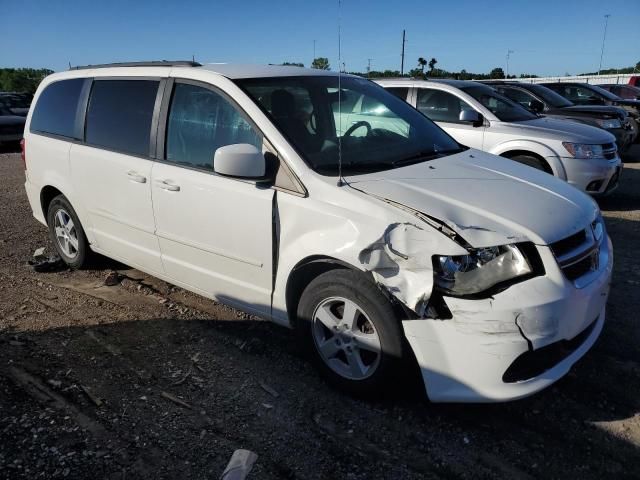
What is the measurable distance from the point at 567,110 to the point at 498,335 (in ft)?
32.0

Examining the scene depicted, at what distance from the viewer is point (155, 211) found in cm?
380

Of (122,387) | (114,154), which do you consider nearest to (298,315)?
(122,387)

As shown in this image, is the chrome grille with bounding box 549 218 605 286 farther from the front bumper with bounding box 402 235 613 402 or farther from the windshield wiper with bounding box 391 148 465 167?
the windshield wiper with bounding box 391 148 465 167

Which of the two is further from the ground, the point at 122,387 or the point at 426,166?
the point at 426,166

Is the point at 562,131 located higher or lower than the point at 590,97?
lower

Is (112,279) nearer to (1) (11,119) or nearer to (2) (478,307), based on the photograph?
(2) (478,307)

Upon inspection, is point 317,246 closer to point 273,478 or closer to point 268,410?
point 268,410

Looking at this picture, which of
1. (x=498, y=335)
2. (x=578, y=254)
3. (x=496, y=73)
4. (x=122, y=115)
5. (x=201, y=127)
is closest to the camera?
(x=498, y=335)

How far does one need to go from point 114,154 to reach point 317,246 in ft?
6.95

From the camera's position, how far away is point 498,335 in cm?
247

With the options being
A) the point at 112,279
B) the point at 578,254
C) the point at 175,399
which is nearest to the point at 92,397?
the point at 175,399

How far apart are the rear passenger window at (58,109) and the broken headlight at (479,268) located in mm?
3579

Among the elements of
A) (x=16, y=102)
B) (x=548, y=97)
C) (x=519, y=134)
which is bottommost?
(x=519, y=134)

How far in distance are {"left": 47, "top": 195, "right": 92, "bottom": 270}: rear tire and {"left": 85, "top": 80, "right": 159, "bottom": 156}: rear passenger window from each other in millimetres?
816
